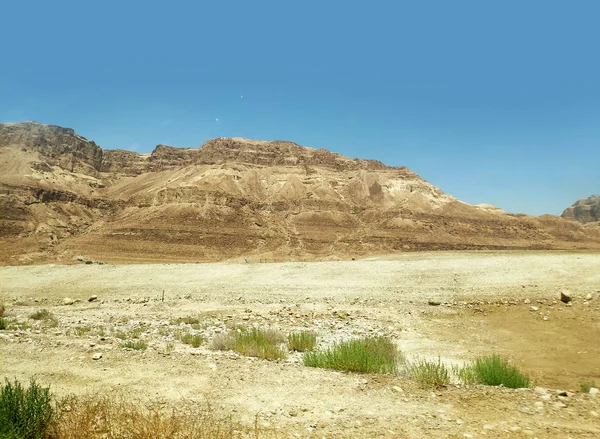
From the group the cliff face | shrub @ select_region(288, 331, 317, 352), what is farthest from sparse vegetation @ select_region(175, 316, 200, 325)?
the cliff face

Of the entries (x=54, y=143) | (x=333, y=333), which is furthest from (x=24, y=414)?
(x=54, y=143)

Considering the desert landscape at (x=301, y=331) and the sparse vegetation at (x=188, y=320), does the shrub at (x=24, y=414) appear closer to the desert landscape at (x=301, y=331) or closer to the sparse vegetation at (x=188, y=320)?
the desert landscape at (x=301, y=331)

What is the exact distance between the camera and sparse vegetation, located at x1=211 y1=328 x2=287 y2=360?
883 cm

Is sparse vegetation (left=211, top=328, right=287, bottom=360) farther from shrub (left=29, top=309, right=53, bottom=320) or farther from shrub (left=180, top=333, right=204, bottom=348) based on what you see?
shrub (left=29, top=309, right=53, bottom=320)

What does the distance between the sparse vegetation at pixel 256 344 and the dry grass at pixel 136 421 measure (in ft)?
10.5

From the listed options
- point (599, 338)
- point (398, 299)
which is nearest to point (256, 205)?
point (398, 299)

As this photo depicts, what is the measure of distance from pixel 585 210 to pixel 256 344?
171m

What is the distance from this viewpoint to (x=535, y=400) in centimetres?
582

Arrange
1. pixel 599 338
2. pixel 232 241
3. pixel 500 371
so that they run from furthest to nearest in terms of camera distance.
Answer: pixel 232 241, pixel 599 338, pixel 500 371

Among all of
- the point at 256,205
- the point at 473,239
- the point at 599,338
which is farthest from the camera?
the point at 256,205

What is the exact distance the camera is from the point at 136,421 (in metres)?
4.96

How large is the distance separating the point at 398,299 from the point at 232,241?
4695cm

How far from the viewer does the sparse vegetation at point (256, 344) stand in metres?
8.83

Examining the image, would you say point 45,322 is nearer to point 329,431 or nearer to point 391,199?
point 329,431
